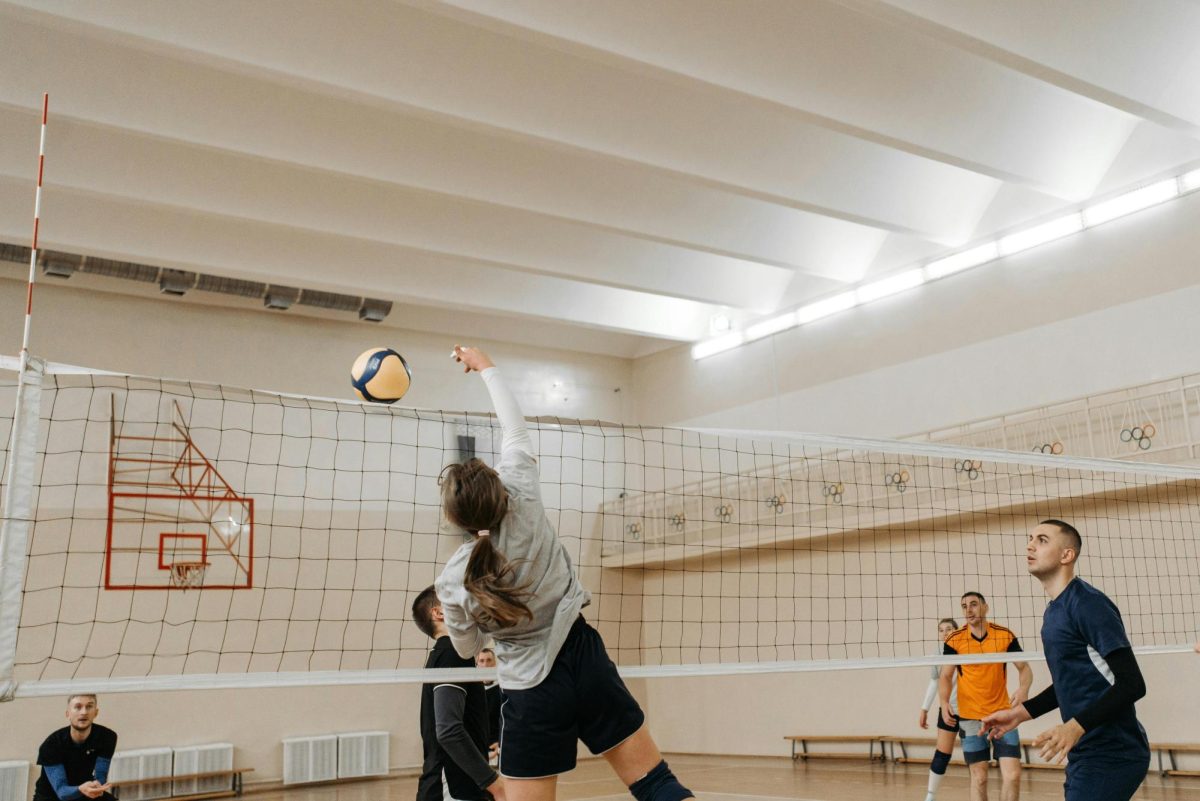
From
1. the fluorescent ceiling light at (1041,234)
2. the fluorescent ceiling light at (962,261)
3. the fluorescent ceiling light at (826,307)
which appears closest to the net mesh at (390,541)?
the fluorescent ceiling light at (826,307)

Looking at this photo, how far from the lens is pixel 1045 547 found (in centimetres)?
371

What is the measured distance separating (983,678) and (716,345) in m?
10.8

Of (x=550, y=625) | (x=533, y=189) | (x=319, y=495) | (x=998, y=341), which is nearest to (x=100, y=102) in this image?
(x=533, y=189)

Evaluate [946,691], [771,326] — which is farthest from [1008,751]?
[771,326]

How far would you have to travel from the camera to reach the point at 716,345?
1808 cm

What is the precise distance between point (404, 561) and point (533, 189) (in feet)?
20.0

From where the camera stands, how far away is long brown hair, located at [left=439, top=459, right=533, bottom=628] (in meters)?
2.91

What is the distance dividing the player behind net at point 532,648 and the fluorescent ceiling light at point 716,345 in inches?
585

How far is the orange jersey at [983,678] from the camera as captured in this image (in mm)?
7609

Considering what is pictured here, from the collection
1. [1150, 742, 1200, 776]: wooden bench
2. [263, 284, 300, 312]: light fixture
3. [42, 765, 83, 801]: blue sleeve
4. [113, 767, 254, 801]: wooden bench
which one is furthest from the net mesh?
[42, 765, 83, 801]: blue sleeve

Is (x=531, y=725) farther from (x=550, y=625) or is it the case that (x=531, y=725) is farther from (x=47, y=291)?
(x=47, y=291)

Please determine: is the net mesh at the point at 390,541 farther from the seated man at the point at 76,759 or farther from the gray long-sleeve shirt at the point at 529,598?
the gray long-sleeve shirt at the point at 529,598

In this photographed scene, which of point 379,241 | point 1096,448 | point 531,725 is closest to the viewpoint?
point 531,725

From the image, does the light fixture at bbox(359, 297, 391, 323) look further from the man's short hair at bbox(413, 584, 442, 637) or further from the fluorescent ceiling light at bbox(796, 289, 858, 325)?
the man's short hair at bbox(413, 584, 442, 637)
